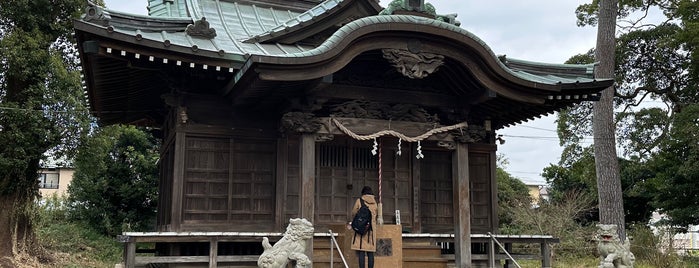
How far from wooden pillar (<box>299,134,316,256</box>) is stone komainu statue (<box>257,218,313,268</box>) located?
891 mm

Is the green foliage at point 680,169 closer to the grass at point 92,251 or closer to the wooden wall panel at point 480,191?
the grass at point 92,251

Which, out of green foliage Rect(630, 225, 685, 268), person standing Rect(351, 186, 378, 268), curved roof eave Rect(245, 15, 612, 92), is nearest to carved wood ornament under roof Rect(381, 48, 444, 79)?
Answer: curved roof eave Rect(245, 15, 612, 92)

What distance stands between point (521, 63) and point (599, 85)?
1508mm

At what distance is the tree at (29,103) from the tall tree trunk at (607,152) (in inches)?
601

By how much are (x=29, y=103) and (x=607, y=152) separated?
16.6 m

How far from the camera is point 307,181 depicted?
29.3 feet

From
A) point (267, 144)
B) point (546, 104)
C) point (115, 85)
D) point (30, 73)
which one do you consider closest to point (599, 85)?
point (546, 104)

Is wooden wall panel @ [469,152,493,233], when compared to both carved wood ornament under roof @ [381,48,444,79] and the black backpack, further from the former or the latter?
the black backpack

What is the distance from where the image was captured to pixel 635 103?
23281 mm

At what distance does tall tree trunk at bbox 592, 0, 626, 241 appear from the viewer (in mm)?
17547

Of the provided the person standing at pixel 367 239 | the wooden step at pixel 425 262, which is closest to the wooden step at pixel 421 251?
the wooden step at pixel 425 262

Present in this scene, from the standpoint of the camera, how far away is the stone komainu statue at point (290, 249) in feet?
25.2

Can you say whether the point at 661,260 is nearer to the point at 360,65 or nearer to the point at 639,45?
the point at 639,45

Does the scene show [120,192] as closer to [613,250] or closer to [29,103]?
[29,103]
